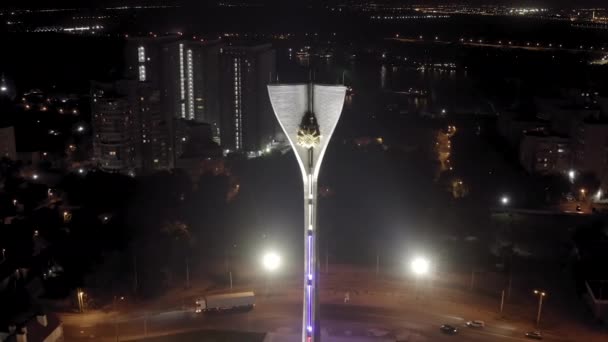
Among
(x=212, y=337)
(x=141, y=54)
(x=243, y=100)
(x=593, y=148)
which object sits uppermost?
(x=141, y=54)

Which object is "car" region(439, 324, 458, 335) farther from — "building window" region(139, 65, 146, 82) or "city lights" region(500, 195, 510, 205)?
"building window" region(139, 65, 146, 82)

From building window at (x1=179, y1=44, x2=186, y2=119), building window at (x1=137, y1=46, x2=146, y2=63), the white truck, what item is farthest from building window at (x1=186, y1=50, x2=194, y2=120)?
the white truck

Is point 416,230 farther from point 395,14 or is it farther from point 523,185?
point 395,14

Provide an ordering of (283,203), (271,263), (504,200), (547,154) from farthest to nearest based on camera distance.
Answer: (547,154), (283,203), (504,200), (271,263)

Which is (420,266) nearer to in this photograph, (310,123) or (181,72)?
(310,123)

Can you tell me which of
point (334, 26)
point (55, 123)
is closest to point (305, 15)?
point (334, 26)

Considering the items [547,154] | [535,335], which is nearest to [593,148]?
[547,154]

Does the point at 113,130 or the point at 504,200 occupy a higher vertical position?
the point at 113,130
